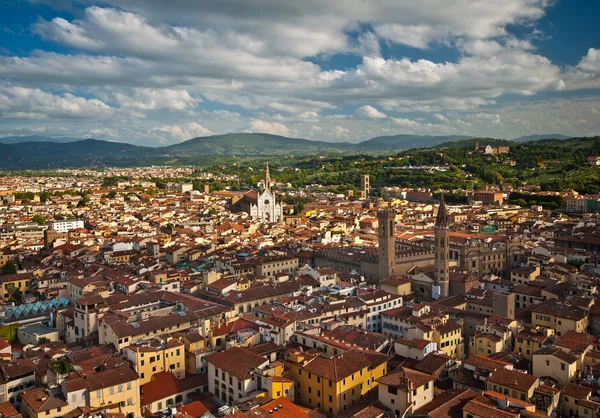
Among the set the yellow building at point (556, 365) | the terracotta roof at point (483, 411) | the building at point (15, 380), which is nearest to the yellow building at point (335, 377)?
the terracotta roof at point (483, 411)

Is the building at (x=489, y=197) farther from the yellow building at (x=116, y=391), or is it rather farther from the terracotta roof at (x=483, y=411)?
the yellow building at (x=116, y=391)

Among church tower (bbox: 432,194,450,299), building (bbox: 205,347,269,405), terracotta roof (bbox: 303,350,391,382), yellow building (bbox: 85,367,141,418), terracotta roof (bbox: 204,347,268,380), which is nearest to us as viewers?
yellow building (bbox: 85,367,141,418)

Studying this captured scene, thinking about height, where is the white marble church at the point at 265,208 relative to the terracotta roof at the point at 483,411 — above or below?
below

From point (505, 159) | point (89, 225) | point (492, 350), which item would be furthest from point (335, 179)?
point (492, 350)

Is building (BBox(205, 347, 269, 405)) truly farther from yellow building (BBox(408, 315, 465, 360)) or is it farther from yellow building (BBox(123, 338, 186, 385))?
yellow building (BBox(408, 315, 465, 360))

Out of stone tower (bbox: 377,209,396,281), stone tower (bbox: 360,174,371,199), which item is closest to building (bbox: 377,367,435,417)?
stone tower (bbox: 377,209,396,281)
